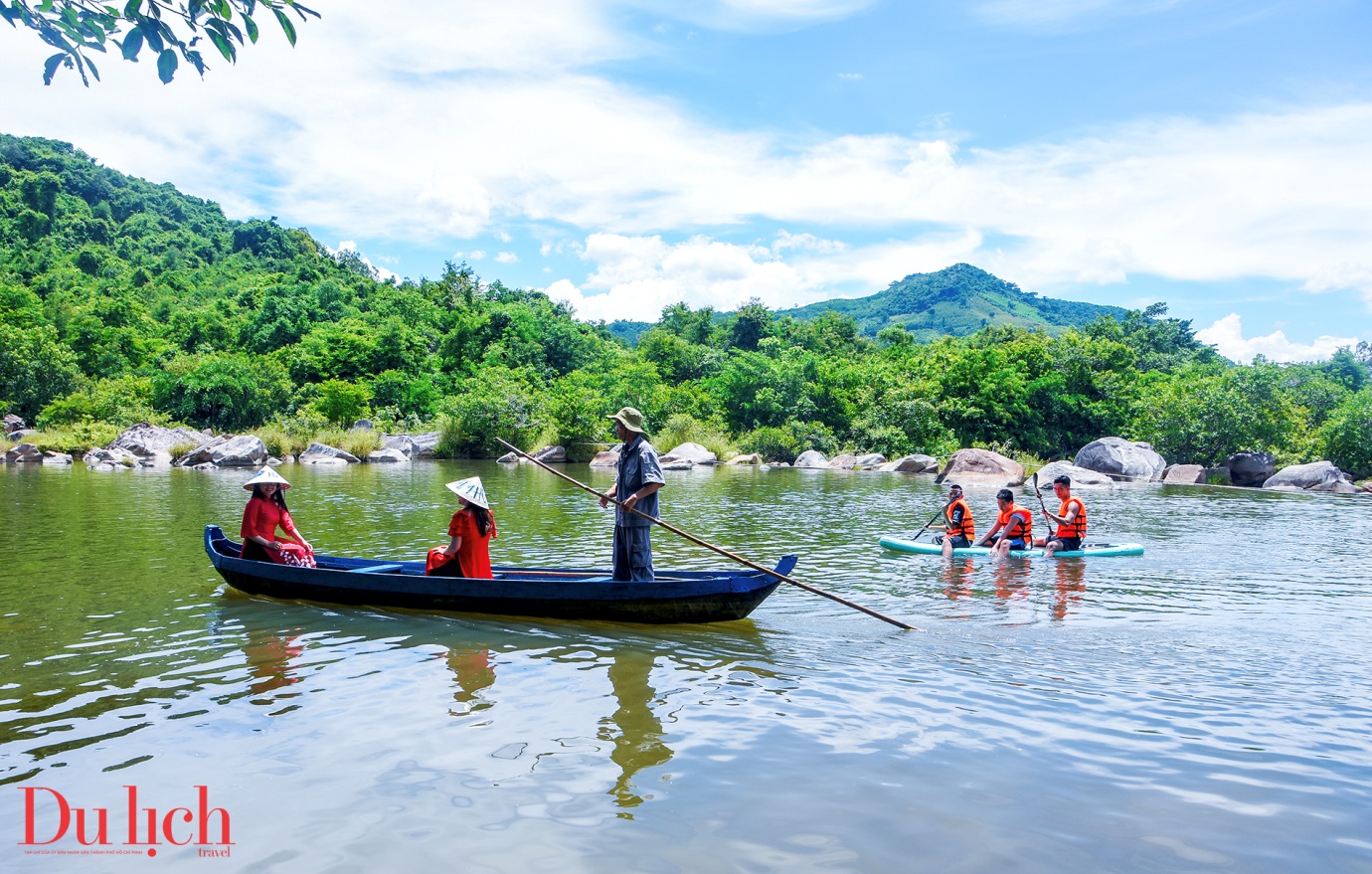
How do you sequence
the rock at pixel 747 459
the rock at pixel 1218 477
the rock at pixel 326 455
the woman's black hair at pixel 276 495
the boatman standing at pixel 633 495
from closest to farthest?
1. the boatman standing at pixel 633 495
2. the woman's black hair at pixel 276 495
3. the rock at pixel 1218 477
4. the rock at pixel 326 455
5. the rock at pixel 747 459

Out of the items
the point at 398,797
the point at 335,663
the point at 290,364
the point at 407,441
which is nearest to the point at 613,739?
the point at 398,797

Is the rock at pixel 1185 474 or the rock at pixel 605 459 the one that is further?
the rock at pixel 605 459

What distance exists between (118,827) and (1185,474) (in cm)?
3506

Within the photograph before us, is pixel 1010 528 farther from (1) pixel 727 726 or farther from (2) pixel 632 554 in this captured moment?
(1) pixel 727 726

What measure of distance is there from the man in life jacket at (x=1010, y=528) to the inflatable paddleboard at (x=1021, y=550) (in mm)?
150

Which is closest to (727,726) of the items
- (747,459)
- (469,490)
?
(469,490)

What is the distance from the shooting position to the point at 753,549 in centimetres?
1403

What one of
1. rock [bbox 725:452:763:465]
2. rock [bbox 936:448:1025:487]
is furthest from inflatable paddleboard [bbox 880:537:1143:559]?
rock [bbox 725:452:763:465]

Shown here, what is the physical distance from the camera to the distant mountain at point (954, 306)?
133375mm

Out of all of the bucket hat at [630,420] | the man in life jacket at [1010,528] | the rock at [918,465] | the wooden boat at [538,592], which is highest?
Answer: the bucket hat at [630,420]

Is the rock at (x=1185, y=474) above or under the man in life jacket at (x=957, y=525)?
above

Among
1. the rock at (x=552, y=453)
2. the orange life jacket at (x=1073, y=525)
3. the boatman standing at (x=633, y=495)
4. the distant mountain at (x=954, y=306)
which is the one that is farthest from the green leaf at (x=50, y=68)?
the distant mountain at (x=954, y=306)

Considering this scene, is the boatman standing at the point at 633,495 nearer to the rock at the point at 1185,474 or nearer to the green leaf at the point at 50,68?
the green leaf at the point at 50,68

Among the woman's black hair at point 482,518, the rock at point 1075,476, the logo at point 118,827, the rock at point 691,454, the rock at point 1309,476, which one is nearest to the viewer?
the logo at point 118,827
